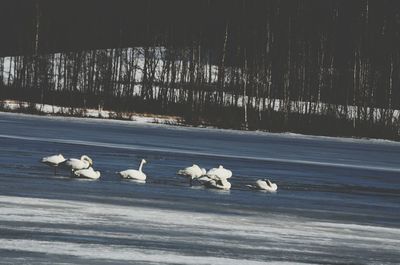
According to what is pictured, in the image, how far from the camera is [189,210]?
15336 millimetres

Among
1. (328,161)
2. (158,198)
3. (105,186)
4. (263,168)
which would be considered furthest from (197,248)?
(328,161)

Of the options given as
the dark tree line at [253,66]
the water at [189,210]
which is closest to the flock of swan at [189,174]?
the water at [189,210]

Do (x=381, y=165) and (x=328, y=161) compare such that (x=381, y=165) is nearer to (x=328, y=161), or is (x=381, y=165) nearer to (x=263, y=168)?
(x=328, y=161)

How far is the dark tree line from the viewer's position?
5656cm

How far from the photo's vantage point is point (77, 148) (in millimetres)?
27625

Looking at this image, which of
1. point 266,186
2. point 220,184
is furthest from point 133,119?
point 266,186

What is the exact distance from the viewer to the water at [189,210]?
11453mm

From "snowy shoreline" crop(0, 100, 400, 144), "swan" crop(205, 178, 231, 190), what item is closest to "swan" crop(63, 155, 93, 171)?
"swan" crop(205, 178, 231, 190)

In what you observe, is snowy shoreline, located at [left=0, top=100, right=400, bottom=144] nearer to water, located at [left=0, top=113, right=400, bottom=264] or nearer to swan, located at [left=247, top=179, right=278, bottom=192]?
water, located at [left=0, top=113, right=400, bottom=264]

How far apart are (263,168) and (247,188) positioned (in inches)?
217

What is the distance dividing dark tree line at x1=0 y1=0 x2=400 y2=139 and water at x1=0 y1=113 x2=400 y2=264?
70.8 feet

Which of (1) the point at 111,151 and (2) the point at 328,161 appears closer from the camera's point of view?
(1) the point at 111,151

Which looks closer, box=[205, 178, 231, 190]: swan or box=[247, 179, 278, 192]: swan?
box=[247, 179, 278, 192]: swan

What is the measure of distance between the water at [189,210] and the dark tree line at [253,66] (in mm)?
21580
